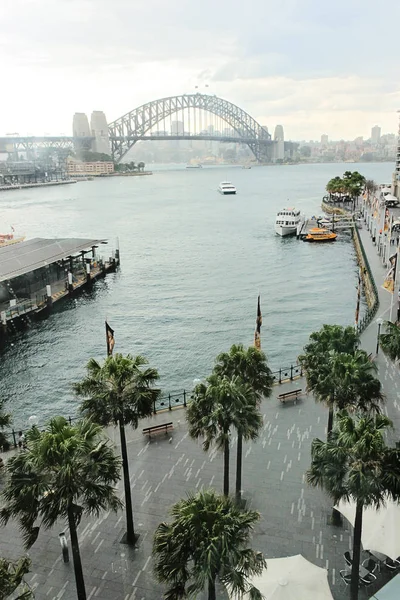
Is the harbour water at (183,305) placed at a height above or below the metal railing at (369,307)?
below

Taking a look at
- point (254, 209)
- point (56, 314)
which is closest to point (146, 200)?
point (254, 209)

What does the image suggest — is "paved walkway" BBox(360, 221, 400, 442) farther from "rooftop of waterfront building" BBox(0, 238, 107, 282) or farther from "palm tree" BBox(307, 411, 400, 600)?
"rooftop of waterfront building" BBox(0, 238, 107, 282)

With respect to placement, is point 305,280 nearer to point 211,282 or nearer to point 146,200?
point 211,282

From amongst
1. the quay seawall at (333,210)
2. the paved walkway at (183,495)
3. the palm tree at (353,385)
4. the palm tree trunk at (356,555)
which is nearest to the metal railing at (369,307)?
the paved walkway at (183,495)

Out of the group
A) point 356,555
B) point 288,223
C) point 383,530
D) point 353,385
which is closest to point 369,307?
point 353,385

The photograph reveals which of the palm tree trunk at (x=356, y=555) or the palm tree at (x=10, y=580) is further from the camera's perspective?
the palm tree trunk at (x=356, y=555)

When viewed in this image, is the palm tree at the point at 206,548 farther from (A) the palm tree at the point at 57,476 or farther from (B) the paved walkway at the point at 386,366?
(B) the paved walkway at the point at 386,366

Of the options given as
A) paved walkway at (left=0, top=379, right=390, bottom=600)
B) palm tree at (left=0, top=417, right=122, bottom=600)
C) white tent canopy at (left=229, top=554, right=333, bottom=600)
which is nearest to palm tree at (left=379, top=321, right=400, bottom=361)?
paved walkway at (left=0, top=379, right=390, bottom=600)
